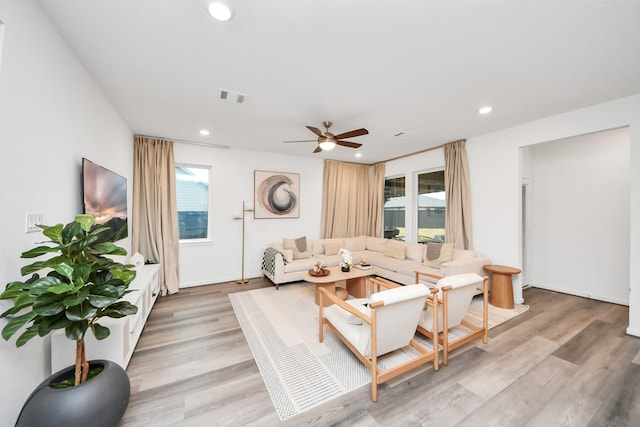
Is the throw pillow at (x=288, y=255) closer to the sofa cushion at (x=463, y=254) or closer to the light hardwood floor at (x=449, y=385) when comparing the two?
the light hardwood floor at (x=449, y=385)

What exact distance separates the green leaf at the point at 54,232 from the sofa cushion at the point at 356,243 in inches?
186

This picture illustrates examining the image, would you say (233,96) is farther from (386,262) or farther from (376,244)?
(376,244)

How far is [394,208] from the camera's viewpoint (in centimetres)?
586

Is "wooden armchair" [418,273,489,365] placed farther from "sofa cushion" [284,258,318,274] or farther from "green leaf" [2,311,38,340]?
"green leaf" [2,311,38,340]

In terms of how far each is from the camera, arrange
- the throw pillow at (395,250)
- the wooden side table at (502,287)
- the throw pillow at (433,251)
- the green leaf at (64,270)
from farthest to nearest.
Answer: the throw pillow at (395,250)
the throw pillow at (433,251)
the wooden side table at (502,287)
the green leaf at (64,270)

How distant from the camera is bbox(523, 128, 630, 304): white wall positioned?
3.47 metres

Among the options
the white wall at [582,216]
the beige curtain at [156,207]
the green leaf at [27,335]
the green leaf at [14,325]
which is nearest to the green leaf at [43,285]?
the green leaf at [14,325]

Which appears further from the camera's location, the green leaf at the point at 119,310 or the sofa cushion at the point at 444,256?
the sofa cushion at the point at 444,256

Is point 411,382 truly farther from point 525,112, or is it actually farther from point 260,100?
point 525,112

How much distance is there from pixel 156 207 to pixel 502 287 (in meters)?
5.67

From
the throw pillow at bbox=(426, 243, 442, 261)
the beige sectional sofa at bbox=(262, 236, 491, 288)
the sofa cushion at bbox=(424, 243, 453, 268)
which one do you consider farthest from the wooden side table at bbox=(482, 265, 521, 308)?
the throw pillow at bbox=(426, 243, 442, 261)

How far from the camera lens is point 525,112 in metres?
3.04

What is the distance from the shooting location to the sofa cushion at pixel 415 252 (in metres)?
4.48

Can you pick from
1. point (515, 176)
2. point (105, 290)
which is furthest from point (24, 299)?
point (515, 176)
